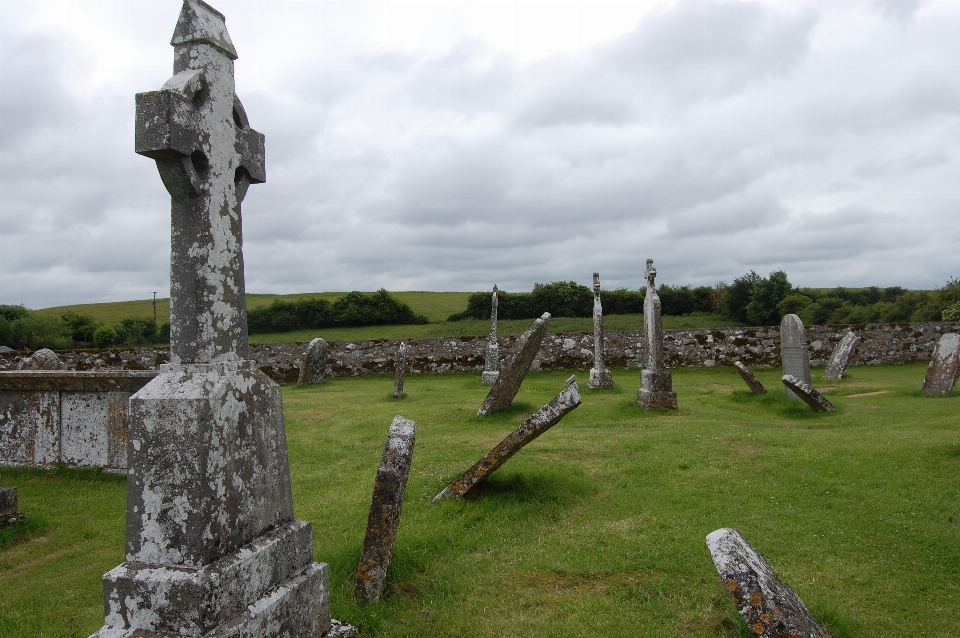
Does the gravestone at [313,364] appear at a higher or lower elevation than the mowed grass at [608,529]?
higher

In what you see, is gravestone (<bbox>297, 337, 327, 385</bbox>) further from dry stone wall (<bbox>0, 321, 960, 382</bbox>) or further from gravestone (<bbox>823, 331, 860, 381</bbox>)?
gravestone (<bbox>823, 331, 860, 381</bbox>)

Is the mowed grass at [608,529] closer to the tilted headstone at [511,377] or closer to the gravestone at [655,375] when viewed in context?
the tilted headstone at [511,377]

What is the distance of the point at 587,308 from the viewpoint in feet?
102

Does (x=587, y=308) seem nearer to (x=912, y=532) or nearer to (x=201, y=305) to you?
(x=912, y=532)

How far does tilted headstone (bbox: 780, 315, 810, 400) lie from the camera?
43.0 ft

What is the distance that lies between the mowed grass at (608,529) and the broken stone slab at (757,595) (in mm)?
467

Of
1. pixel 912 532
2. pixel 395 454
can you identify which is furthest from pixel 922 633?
pixel 395 454

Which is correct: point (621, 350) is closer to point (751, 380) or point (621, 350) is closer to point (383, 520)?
point (751, 380)

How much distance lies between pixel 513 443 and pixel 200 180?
3554 mm

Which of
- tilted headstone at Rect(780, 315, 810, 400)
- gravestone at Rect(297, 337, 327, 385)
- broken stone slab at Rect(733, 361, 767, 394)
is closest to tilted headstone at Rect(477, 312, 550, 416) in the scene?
broken stone slab at Rect(733, 361, 767, 394)

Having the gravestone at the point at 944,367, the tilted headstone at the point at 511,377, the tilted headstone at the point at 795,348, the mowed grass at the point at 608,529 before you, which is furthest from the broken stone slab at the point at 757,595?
the gravestone at the point at 944,367

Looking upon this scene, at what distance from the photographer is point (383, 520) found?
4.27m

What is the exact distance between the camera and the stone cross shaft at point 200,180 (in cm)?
301

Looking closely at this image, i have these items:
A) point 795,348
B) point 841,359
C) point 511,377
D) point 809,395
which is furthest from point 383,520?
point 841,359
